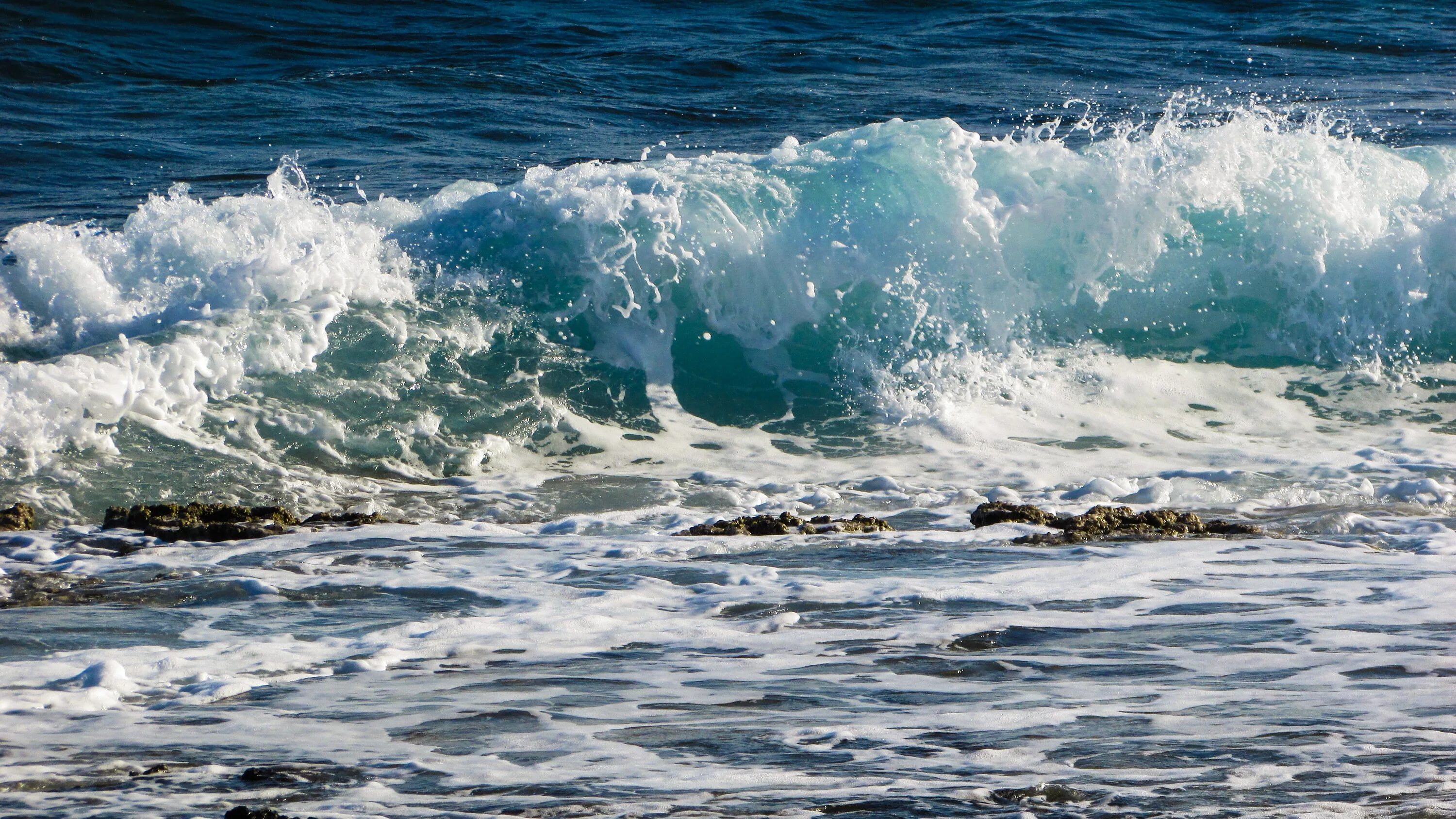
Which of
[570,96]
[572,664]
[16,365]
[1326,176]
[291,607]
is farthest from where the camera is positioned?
[570,96]

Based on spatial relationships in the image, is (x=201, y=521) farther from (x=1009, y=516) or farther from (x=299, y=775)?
(x=1009, y=516)

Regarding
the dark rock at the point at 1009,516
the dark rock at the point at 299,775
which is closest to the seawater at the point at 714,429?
the dark rock at the point at 299,775

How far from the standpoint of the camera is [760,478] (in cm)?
697

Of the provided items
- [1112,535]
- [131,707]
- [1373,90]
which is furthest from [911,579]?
[1373,90]

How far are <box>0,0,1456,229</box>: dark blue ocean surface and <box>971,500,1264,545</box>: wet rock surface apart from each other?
230 inches

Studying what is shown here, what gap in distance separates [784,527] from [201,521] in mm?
2428

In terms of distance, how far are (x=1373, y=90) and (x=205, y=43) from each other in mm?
12311

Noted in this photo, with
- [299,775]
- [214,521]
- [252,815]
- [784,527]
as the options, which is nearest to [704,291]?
[784,527]

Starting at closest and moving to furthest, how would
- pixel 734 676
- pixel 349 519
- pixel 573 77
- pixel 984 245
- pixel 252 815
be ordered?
pixel 252 815 → pixel 734 676 → pixel 349 519 → pixel 984 245 → pixel 573 77

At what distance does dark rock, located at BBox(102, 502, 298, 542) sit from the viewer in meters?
5.62

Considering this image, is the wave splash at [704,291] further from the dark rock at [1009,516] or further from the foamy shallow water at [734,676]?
the foamy shallow water at [734,676]

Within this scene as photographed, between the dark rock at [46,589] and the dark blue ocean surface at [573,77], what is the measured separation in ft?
17.5

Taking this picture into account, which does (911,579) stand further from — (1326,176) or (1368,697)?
(1326,176)

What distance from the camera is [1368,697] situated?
3.64 metres
